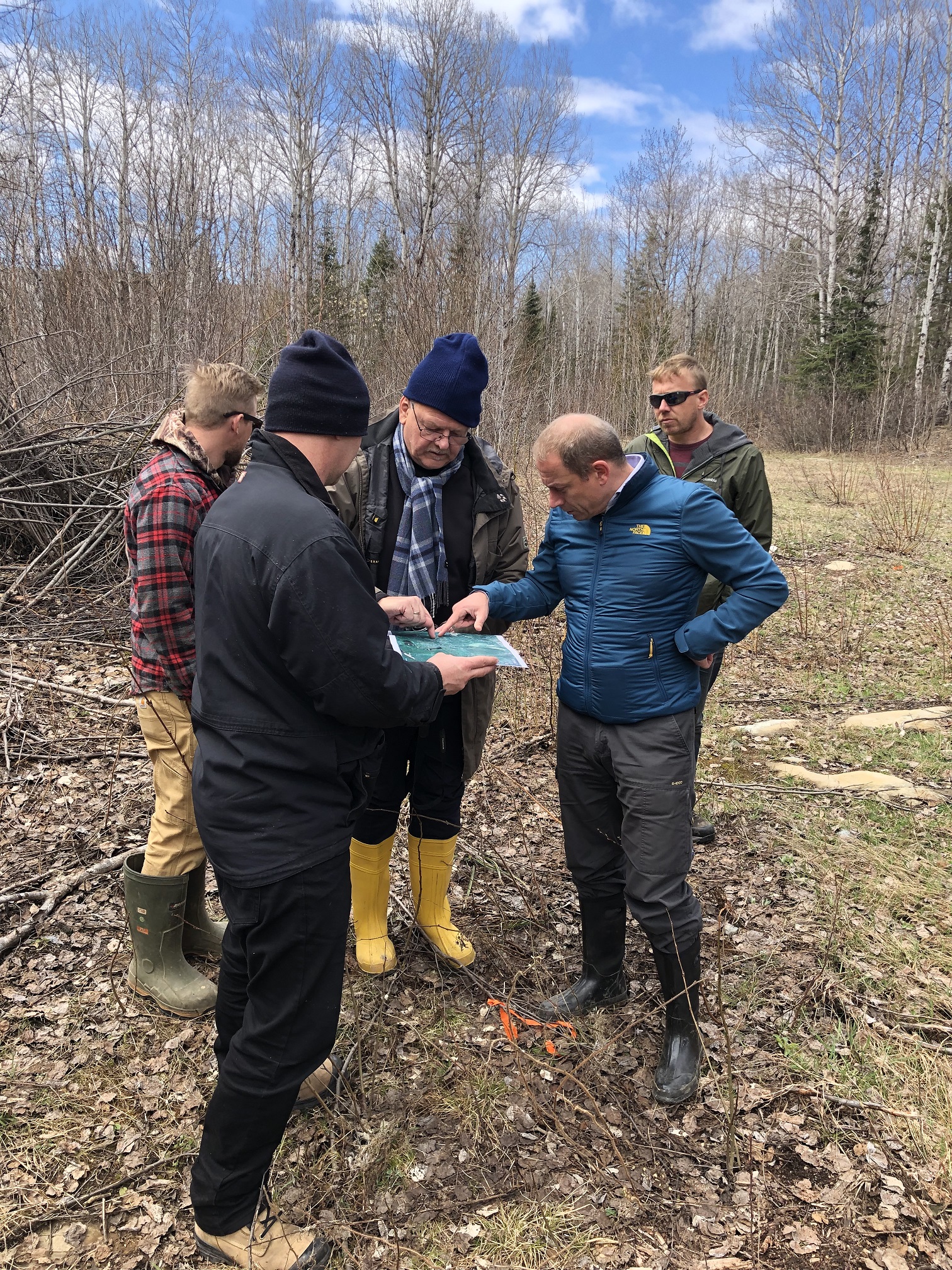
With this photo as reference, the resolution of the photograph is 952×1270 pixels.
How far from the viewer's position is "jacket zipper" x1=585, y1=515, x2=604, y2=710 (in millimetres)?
2545

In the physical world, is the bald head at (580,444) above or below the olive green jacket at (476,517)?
above

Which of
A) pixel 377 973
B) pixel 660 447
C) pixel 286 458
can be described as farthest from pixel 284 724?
pixel 660 447

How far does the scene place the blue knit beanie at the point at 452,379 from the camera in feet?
8.19

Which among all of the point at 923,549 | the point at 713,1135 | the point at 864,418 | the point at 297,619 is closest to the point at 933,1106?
the point at 713,1135

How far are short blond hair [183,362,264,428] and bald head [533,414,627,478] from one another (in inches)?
41.8

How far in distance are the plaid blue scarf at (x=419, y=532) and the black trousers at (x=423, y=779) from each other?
44 cm

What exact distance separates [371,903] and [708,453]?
8.89 feet

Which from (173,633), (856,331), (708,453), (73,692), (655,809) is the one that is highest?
(856,331)

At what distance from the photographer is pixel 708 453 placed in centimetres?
387

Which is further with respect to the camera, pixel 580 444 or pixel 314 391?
pixel 580 444

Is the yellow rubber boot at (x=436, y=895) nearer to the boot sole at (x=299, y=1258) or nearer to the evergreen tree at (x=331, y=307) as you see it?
the boot sole at (x=299, y=1258)

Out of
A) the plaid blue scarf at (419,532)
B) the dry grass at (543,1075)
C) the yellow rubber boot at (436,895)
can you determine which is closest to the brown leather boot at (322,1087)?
the dry grass at (543,1075)

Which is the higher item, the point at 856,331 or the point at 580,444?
the point at 856,331

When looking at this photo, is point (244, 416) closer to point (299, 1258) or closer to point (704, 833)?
point (299, 1258)
